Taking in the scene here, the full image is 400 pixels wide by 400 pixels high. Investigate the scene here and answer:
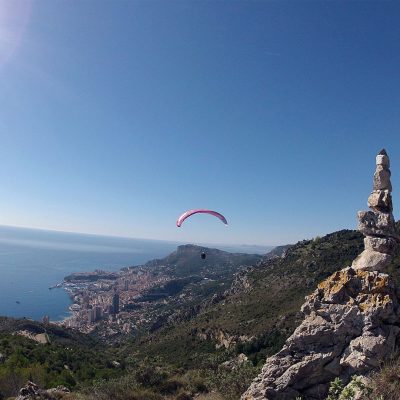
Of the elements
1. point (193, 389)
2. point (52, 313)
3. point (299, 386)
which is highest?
point (299, 386)

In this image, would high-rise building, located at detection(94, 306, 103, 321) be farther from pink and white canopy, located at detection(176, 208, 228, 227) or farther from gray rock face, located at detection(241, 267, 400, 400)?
gray rock face, located at detection(241, 267, 400, 400)

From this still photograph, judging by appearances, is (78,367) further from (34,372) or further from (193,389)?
(193,389)

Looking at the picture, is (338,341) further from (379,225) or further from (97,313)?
(97,313)

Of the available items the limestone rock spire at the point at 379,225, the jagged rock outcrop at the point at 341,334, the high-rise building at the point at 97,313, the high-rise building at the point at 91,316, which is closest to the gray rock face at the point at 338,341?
the jagged rock outcrop at the point at 341,334

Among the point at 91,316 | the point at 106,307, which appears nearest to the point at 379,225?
the point at 91,316

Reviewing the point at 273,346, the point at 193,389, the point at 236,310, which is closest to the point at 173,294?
the point at 236,310

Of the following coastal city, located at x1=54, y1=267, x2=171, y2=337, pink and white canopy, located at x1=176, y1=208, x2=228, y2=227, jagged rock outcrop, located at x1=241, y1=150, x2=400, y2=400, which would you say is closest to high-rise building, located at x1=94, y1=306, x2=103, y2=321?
coastal city, located at x1=54, y1=267, x2=171, y2=337
